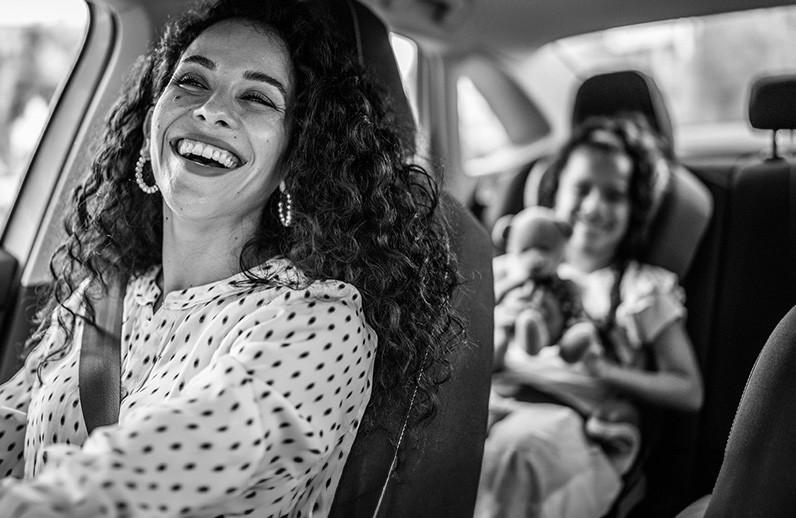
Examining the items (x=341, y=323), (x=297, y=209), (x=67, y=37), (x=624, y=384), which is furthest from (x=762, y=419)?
(x=67, y=37)

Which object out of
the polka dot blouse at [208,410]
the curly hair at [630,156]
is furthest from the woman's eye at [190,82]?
the curly hair at [630,156]

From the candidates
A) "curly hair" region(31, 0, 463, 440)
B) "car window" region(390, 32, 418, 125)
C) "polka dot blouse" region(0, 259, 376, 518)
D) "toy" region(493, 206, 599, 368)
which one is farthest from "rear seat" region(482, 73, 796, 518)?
"polka dot blouse" region(0, 259, 376, 518)

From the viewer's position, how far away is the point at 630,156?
2795mm

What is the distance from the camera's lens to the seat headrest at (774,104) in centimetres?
226

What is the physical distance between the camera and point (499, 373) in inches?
106

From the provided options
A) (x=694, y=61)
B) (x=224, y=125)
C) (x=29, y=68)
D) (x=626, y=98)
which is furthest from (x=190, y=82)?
(x=694, y=61)

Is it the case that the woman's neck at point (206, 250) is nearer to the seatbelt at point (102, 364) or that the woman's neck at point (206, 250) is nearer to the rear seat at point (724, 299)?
the seatbelt at point (102, 364)

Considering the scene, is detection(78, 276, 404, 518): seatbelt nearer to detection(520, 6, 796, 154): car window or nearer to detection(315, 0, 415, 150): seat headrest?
detection(315, 0, 415, 150): seat headrest

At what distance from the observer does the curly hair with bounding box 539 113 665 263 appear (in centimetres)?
276

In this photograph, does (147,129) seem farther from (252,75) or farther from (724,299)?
(724,299)

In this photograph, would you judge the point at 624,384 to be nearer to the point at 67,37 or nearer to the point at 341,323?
the point at 341,323

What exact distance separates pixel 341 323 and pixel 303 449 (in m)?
0.21

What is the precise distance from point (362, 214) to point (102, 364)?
1.56 ft

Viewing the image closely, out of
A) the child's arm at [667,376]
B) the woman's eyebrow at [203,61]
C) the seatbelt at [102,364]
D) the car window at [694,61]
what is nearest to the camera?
the seatbelt at [102,364]
